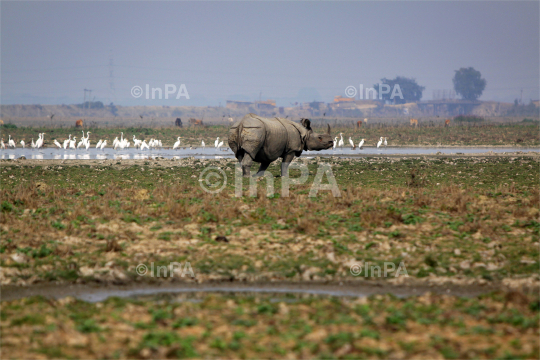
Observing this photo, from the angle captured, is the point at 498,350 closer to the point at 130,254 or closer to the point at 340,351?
the point at 340,351

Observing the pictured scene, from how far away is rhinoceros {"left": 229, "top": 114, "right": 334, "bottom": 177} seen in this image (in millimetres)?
18078

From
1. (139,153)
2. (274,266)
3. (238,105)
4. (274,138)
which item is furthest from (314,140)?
(238,105)

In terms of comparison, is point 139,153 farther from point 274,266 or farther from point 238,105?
point 238,105

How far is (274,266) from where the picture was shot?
995 centimetres

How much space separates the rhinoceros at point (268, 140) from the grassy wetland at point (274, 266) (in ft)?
4.46

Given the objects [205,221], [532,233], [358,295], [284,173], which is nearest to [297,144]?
[284,173]

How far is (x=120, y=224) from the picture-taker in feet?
39.7

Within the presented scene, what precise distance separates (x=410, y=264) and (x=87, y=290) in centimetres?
524

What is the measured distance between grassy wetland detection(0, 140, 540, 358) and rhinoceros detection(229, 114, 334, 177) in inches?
53.5

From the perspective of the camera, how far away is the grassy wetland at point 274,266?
6516 millimetres

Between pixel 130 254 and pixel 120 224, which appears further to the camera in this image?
pixel 120 224

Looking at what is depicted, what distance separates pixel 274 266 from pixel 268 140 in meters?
9.02

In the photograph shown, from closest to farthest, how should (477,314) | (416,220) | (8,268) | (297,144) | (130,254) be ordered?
1. (477,314)
2. (8,268)
3. (130,254)
4. (416,220)
5. (297,144)

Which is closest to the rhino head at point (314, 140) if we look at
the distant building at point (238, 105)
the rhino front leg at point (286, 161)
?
the rhino front leg at point (286, 161)
